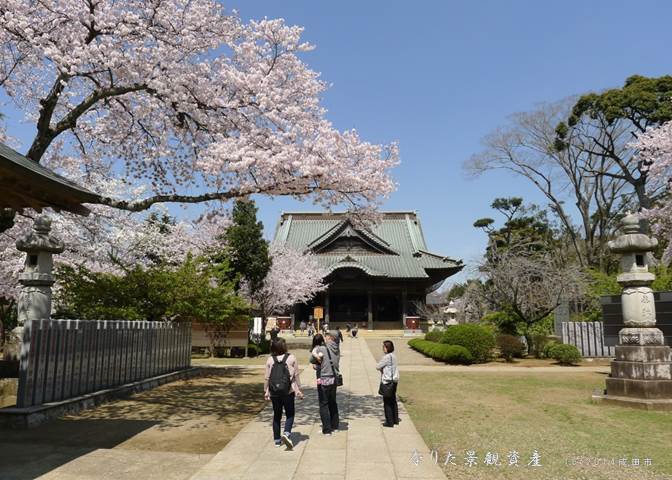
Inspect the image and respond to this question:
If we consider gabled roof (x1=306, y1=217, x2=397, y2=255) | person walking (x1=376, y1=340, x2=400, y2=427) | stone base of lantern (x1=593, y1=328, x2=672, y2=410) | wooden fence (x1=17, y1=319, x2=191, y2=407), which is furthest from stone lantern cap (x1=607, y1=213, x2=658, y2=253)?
gabled roof (x1=306, y1=217, x2=397, y2=255)

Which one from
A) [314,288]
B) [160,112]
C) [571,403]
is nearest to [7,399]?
[160,112]

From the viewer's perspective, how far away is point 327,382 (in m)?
7.44

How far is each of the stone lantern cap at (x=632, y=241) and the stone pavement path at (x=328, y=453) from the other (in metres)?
6.20

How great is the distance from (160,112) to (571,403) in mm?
11220

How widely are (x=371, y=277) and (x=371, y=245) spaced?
5.43 m

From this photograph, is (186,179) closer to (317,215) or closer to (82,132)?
(82,132)

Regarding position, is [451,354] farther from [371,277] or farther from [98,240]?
[371,277]

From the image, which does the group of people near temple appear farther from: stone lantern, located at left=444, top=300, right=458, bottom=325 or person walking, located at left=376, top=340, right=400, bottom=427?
stone lantern, located at left=444, top=300, right=458, bottom=325

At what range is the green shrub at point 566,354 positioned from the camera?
17.7 meters

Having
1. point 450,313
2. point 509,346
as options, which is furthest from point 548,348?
point 450,313

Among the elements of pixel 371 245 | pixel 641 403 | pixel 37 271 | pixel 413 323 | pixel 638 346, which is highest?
pixel 371 245

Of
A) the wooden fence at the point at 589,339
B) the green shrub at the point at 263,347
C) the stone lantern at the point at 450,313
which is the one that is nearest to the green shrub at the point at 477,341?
the wooden fence at the point at 589,339

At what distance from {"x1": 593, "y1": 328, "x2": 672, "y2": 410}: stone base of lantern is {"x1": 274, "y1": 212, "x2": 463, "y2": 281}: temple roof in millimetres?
27665

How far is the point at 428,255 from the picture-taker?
44.7 m
